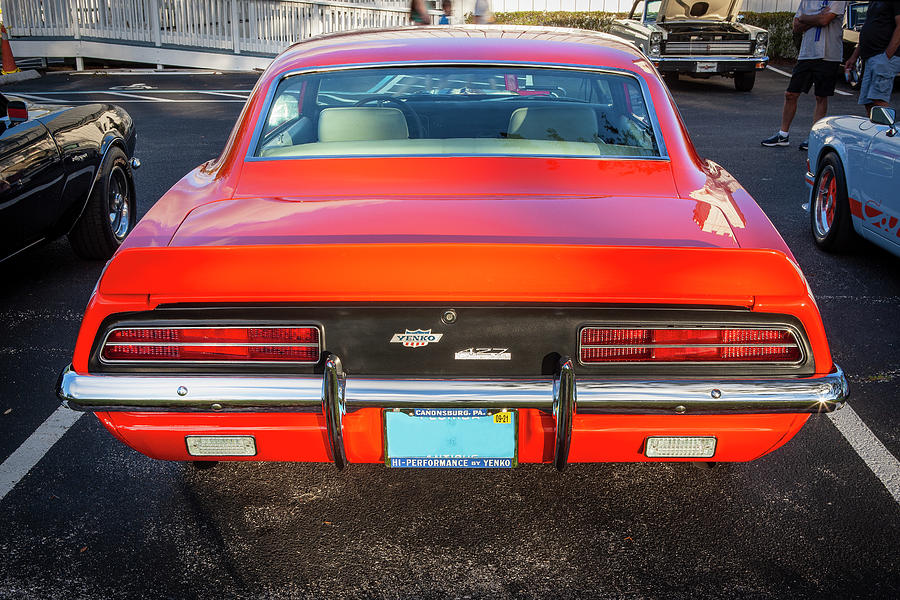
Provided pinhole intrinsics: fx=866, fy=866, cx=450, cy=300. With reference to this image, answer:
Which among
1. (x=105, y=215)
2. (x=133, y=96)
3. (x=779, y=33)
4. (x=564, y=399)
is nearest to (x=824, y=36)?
(x=105, y=215)

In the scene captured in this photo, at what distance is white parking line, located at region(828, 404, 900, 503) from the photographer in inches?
122

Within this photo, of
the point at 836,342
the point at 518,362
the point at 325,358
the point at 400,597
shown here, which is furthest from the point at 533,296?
the point at 836,342

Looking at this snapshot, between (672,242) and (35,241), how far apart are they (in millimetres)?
3898

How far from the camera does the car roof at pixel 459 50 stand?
3.40m

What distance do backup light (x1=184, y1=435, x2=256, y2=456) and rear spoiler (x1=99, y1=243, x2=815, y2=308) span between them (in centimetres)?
44

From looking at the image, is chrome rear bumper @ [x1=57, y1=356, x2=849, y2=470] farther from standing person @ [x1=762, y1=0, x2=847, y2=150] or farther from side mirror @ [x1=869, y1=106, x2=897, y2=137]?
standing person @ [x1=762, y1=0, x2=847, y2=150]

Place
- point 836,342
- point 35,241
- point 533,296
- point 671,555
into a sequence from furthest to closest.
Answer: point 35,241, point 836,342, point 671,555, point 533,296

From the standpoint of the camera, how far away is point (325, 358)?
7.55ft

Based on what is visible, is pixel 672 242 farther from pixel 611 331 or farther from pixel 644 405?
pixel 644 405

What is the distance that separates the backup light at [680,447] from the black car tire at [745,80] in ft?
43.9

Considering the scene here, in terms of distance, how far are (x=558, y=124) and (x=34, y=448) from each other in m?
2.37

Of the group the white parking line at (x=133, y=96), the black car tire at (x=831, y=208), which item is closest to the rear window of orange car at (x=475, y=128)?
the black car tire at (x=831, y=208)

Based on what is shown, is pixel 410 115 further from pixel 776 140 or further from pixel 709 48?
pixel 709 48

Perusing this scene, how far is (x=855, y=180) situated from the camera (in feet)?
17.5
